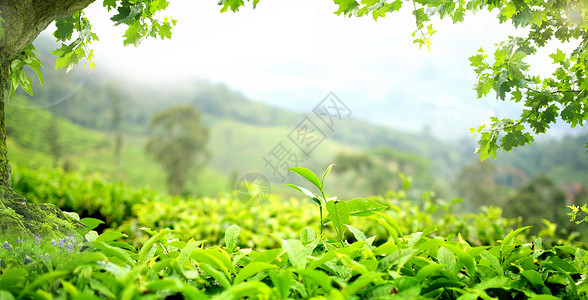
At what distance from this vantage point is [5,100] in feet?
4.84

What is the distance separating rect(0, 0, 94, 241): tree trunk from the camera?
119 cm

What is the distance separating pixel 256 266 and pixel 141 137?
66.6 ft

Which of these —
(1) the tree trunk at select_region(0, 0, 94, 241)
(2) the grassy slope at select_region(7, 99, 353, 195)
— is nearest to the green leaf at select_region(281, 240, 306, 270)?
(1) the tree trunk at select_region(0, 0, 94, 241)

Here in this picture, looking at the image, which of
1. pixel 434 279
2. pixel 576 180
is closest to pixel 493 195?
pixel 576 180

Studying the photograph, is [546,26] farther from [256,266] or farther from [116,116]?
[116,116]

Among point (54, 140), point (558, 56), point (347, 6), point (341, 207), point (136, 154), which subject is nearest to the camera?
point (341, 207)

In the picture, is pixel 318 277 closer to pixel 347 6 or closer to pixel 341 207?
pixel 341 207

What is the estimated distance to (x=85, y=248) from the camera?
45.2 inches

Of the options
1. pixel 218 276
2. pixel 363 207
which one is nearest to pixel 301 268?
pixel 218 276

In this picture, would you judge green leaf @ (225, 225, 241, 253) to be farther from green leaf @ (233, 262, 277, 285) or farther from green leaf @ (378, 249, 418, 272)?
green leaf @ (378, 249, 418, 272)

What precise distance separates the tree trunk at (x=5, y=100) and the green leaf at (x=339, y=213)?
0.81 metres

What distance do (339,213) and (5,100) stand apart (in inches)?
51.3

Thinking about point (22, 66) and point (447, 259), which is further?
point (22, 66)

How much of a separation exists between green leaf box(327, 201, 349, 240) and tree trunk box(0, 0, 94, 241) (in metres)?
0.81
